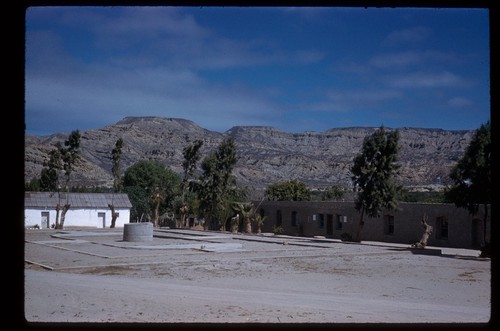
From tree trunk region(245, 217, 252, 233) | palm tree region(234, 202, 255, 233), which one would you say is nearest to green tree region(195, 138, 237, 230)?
palm tree region(234, 202, 255, 233)

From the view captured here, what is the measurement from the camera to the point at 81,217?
5022 cm

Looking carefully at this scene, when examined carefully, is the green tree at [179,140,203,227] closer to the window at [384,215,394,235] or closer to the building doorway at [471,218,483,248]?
the window at [384,215,394,235]

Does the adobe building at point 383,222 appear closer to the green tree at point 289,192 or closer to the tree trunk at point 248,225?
the tree trunk at point 248,225

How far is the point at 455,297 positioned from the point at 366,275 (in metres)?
4.22

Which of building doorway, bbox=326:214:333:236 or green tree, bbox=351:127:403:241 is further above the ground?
green tree, bbox=351:127:403:241

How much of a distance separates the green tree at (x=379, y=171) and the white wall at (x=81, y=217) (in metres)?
28.2

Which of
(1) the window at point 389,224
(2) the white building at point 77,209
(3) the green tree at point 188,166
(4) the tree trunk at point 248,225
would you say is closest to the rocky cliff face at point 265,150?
(2) the white building at point 77,209

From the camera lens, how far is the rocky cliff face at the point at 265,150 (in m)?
88.6

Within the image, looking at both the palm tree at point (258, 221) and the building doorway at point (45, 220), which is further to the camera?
the building doorway at point (45, 220)

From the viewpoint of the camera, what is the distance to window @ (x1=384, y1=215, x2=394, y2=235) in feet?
111

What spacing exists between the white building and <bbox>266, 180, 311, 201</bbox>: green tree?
13.9 metres

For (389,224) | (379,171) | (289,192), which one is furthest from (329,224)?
(289,192)
